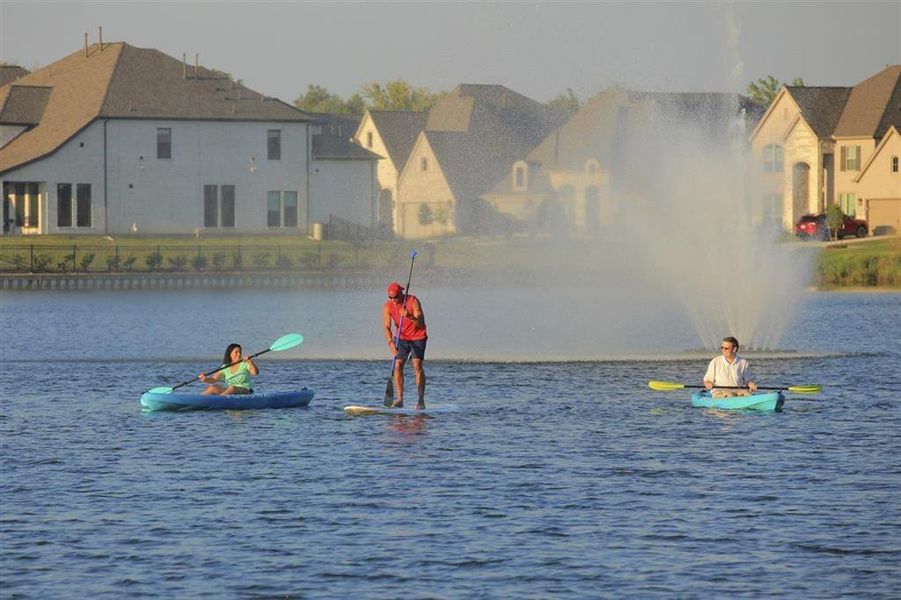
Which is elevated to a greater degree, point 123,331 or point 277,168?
point 277,168

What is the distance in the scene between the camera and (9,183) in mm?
101875

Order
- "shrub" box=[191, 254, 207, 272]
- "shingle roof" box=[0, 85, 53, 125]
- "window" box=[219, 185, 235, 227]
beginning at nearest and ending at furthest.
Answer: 1. "shrub" box=[191, 254, 207, 272]
2. "window" box=[219, 185, 235, 227]
3. "shingle roof" box=[0, 85, 53, 125]

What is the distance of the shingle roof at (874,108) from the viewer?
414 feet

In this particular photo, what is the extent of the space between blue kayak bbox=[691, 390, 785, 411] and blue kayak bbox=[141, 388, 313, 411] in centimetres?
845

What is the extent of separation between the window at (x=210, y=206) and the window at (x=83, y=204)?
23.2 ft

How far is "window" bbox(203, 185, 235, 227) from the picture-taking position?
10638 cm

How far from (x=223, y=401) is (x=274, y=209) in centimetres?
7231

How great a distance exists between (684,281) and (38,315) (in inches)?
1181

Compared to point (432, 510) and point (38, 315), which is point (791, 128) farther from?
point (432, 510)

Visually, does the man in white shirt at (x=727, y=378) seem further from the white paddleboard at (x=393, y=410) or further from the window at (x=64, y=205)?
the window at (x=64, y=205)

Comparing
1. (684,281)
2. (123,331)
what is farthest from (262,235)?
(684,281)

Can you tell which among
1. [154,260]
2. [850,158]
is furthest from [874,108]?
[154,260]

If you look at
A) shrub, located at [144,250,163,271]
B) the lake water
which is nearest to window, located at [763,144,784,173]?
shrub, located at [144,250,163,271]

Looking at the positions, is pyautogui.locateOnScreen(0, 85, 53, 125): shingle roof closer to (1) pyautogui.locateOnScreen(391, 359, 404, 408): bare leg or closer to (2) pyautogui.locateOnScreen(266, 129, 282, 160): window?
(2) pyautogui.locateOnScreen(266, 129, 282, 160): window
